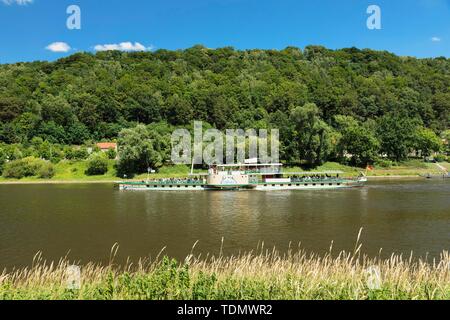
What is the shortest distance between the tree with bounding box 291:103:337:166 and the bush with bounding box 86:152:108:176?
4066cm

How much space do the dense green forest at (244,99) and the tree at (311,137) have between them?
0.72ft

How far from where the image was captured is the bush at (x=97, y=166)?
73812mm

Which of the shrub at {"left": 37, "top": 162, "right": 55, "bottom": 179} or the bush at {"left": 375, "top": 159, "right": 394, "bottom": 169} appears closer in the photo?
the shrub at {"left": 37, "top": 162, "right": 55, "bottom": 179}

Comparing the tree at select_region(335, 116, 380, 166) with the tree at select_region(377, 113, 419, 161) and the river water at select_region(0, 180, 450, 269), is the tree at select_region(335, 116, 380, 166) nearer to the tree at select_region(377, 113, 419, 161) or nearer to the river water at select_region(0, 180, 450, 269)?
the tree at select_region(377, 113, 419, 161)

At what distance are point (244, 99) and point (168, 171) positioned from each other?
55.8 meters

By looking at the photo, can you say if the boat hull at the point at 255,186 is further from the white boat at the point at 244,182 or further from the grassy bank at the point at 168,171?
the grassy bank at the point at 168,171

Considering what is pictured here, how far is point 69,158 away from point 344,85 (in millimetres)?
100042

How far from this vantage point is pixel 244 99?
123 m

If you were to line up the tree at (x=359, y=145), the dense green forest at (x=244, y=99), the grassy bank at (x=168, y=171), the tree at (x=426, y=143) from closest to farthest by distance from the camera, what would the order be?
the grassy bank at (x=168, y=171) < the tree at (x=359, y=145) < the dense green forest at (x=244, y=99) < the tree at (x=426, y=143)

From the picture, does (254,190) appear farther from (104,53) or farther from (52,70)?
(104,53)

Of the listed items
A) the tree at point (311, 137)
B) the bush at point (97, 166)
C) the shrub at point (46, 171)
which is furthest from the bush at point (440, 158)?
the shrub at point (46, 171)

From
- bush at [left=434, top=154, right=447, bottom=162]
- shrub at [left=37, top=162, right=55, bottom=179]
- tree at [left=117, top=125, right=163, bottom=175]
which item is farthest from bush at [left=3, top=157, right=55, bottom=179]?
bush at [left=434, top=154, right=447, bottom=162]

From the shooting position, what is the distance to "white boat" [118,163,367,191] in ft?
191

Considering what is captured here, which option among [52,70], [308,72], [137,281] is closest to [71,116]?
[52,70]
